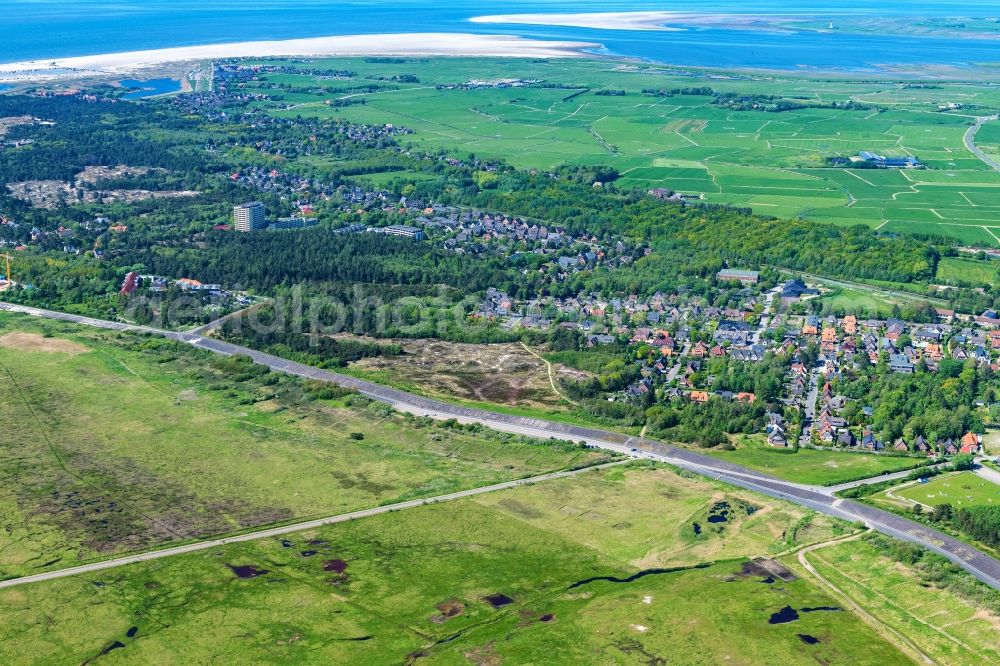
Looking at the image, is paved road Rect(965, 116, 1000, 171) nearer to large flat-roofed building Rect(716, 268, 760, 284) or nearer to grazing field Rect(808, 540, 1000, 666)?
large flat-roofed building Rect(716, 268, 760, 284)

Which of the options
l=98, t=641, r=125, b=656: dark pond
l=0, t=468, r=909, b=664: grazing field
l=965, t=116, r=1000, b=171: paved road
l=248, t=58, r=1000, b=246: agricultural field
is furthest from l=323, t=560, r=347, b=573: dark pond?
l=965, t=116, r=1000, b=171: paved road

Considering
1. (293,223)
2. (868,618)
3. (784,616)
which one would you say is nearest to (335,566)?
(784,616)

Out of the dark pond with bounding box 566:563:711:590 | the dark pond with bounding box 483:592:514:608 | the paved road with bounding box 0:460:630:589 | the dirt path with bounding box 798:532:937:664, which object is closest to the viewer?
the dirt path with bounding box 798:532:937:664

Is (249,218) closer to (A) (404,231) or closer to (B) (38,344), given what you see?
(A) (404,231)

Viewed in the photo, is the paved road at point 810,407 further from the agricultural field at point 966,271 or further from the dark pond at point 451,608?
the agricultural field at point 966,271

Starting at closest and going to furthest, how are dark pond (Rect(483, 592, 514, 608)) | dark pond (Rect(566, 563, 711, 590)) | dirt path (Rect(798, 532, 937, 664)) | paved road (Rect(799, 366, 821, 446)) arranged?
dirt path (Rect(798, 532, 937, 664)), dark pond (Rect(483, 592, 514, 608)), dark pond (Rect(566, 563, 711, 590)), paved road (Rect(799, 366, 821, 446))

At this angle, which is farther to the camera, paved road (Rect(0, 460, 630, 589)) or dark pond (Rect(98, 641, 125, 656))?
paved road (Rect(0, 460, 630, 589))

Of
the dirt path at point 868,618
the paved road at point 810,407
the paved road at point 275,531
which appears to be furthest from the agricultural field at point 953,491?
the paved road at point 275,531
